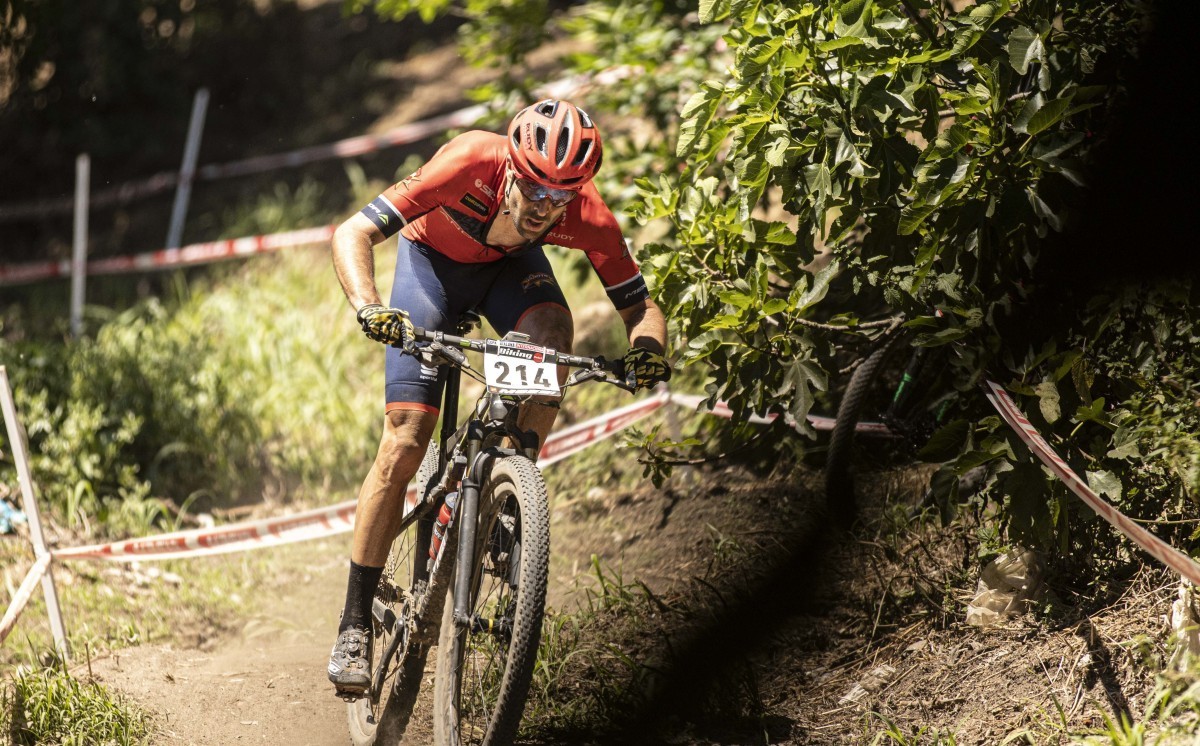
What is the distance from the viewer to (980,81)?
3834 millimetres

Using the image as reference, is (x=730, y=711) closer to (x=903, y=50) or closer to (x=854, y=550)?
(x=854, y=550)

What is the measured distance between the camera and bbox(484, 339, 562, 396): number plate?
3.59m

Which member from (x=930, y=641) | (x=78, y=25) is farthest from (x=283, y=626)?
(x=78, y=25)

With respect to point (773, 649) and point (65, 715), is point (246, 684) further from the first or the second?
point (773, 649)

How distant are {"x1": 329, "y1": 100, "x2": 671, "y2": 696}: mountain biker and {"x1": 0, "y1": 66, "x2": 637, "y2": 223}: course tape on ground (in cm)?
607

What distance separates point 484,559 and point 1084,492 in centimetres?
184

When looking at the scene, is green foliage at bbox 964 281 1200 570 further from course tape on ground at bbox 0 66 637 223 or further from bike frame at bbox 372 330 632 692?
course tape on ground at bbox 0 66 637 223

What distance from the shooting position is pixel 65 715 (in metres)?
4.29

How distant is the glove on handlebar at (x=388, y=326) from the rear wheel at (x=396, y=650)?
2.54 ft

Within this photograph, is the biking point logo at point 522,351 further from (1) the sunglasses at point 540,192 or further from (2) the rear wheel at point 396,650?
(2) the rear wheel at point 396,650

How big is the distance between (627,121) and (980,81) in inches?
277

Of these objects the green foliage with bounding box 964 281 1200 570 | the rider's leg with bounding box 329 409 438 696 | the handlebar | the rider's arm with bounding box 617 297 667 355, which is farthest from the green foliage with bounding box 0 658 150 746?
the green foliage with bounding box 964 281 1200 570

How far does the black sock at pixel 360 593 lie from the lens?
4117mm

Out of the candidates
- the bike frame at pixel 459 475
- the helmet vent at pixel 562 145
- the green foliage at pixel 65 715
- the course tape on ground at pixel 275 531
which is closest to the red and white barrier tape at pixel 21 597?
the course tape on ground at pixel 275 531
